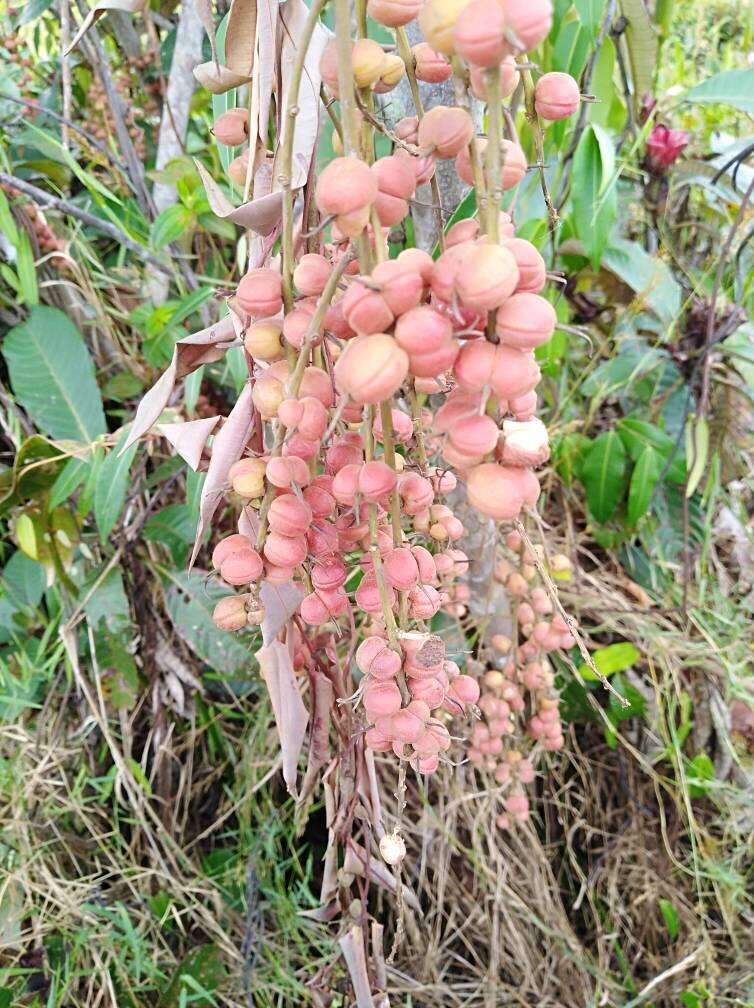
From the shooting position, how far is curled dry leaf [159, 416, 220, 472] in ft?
1.26

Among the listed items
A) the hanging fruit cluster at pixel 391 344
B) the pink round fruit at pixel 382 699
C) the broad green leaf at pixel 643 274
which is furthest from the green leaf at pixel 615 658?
the pink round fruit at pixel 382 699

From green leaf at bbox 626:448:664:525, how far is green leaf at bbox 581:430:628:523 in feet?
0.07

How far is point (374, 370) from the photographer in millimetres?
253

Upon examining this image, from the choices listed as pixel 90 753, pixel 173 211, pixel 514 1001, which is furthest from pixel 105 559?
pixel 514 1001

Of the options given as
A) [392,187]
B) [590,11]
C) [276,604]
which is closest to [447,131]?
[392,187]

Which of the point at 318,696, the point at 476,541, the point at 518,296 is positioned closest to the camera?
the point at 518,296

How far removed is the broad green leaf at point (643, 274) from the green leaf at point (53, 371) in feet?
2.23

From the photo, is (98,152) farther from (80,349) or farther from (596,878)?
(596,878)

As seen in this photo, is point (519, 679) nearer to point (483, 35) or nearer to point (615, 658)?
point (615, 658)

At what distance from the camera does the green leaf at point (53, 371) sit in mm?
885

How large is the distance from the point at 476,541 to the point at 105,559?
0.48 m

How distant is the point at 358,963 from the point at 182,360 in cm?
46

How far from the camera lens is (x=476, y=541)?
0.73 meters

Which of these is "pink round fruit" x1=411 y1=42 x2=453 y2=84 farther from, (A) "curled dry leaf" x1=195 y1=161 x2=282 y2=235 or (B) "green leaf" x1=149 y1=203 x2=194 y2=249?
(B) "green leaf" x1=149 y1=203 x2=194 y2=249
